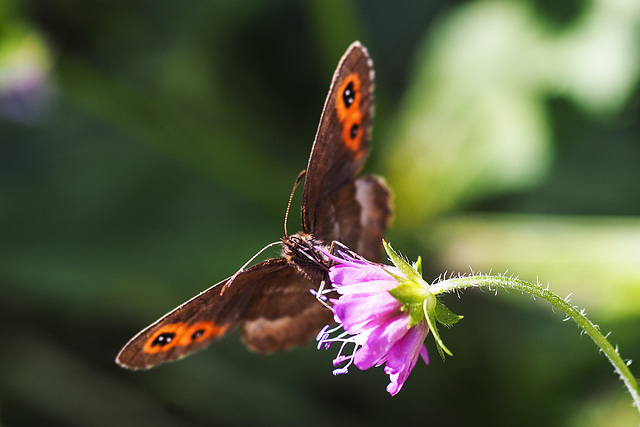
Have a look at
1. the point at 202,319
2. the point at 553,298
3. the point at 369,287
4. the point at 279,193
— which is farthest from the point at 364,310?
the point at 279,193

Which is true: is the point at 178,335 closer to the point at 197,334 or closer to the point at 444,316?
the point at 197,334

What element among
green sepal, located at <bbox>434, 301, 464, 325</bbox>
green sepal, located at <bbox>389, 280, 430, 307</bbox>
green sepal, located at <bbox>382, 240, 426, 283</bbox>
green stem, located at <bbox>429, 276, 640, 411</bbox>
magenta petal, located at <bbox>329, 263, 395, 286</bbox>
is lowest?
green stem, located at <bbox>429, 276, 640, 411</bbox>

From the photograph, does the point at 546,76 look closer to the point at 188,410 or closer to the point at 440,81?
the point at 440,81

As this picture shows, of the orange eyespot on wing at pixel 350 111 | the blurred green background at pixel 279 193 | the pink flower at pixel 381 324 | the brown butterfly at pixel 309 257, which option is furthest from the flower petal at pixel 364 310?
the blurred green background at pixel 279 193

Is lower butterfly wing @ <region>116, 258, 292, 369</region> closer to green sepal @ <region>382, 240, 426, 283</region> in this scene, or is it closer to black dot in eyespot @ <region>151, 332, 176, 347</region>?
black dot in eyespot @ <region>151, 332, 176, 347</region>

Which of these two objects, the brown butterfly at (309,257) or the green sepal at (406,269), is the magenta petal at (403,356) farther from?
the brown butterfly at (309,257)

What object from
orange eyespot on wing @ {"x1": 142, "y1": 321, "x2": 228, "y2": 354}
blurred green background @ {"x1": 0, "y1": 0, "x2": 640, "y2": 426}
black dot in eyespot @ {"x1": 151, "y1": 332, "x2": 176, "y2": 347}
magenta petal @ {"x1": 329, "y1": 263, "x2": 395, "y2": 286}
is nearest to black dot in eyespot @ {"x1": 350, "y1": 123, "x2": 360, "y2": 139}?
magenta petal @ {"x1": 329, "y1": 263, "x2": 395, "y2": 286}

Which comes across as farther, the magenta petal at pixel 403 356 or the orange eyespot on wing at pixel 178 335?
the orange eyespot on wing at pixel 178 335

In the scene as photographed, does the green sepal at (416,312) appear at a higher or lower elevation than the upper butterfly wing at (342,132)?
lower
